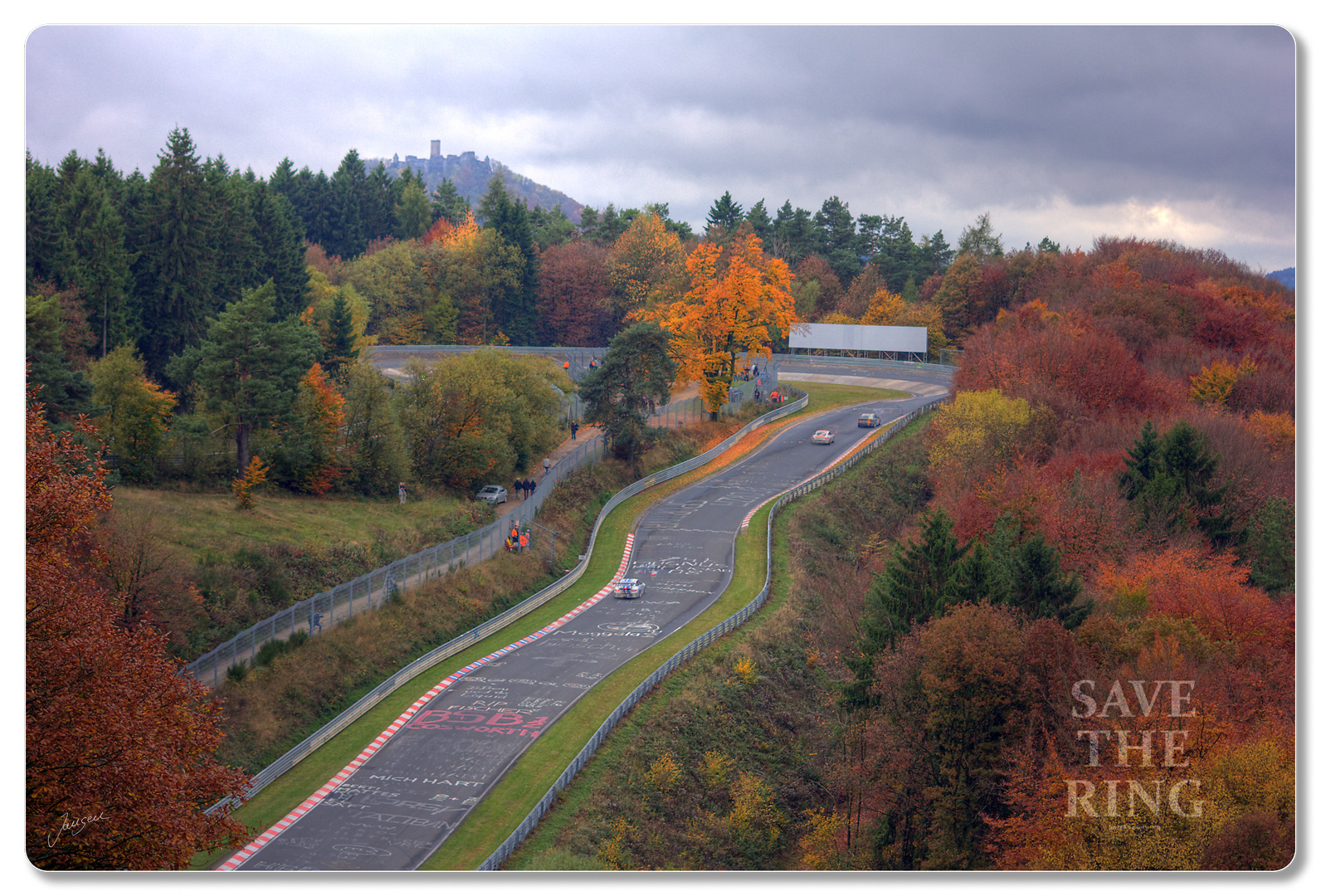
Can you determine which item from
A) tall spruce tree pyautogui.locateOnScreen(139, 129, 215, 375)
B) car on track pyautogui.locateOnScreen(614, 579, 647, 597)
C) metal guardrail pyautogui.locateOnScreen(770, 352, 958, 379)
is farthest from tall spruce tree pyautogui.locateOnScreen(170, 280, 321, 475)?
metal guardrail pyautogui.locateOnScreen(770, 352, 958, 379)

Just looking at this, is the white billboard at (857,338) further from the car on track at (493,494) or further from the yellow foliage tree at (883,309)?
the car on track at (493,494)

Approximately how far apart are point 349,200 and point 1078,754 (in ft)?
368

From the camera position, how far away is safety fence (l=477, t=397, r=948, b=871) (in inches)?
1022

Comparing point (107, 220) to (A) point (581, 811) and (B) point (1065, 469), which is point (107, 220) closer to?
(A) point (581, 811)

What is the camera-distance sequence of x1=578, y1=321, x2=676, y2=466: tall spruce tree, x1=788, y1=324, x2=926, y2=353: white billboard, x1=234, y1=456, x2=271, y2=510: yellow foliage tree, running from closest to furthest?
x1=234, y1=456, x2=271, y2=510: yellow foliage tree, x1=578, y1=321, x2=676, y2=466: tall spruce tree, x1=788, y1=324, x2=926, y2=353: white billboard

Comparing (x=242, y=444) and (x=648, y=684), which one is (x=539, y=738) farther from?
(x=242, y=444)

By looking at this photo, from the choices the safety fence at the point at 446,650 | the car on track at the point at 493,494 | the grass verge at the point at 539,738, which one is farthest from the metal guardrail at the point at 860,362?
the car on track at the point at 493,494

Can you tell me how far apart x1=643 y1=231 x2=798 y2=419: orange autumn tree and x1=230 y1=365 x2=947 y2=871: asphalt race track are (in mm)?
10523

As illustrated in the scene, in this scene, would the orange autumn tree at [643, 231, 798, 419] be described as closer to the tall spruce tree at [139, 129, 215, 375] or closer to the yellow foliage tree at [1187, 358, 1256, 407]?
the tall spruce tree at [139, 129, 215, 375]

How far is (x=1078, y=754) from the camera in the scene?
814 inches

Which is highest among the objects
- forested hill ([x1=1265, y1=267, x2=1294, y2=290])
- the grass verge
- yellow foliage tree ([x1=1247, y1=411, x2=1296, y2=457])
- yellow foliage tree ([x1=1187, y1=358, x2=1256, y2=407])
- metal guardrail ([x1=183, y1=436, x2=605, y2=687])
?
forested hill ([x1=1265, y1=267, x2=1294, y2=290])

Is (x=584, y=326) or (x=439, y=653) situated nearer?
(x=439, y=653)

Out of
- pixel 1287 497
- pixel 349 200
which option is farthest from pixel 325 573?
pixel 349 200

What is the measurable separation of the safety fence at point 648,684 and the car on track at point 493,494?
47.6 feet
